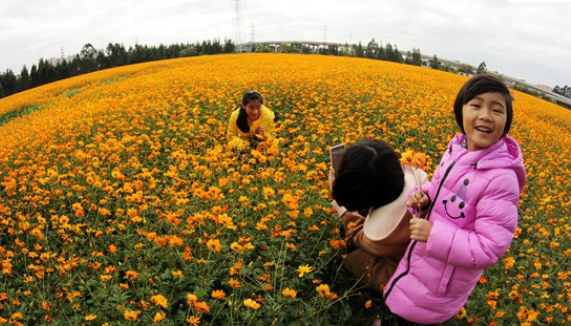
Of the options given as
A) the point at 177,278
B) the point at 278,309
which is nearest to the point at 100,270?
the point at 177,278

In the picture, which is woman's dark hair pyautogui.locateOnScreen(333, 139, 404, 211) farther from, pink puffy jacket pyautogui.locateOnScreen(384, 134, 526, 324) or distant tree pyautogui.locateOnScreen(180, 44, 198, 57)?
distant tree pyautogui.locateOnScreen(180, 44, 198, 57)

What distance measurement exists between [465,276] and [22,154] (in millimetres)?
5131

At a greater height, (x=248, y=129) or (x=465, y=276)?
(x=248, y=129)

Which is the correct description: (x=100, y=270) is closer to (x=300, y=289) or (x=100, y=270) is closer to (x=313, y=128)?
(x=300, y=289)

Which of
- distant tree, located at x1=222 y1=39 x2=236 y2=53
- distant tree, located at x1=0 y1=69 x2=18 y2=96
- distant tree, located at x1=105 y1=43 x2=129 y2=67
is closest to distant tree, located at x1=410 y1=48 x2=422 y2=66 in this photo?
distant tree, located at x1=222 y1=39 x2=236 y2=53

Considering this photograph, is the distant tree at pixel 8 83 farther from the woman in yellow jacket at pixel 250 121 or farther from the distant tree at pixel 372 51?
the woman in yellow jacket at pixel 250 121

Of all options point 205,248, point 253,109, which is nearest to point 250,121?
point 253,109

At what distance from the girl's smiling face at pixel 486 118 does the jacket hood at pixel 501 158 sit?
0.03 metres

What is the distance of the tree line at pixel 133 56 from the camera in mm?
35406

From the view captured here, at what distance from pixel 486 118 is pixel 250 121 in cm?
339

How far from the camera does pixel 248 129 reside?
487 cm

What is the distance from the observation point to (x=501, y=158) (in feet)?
5.77

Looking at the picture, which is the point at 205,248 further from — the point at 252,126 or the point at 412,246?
the point at 252,126

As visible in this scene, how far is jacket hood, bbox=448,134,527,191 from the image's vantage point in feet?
5.72
